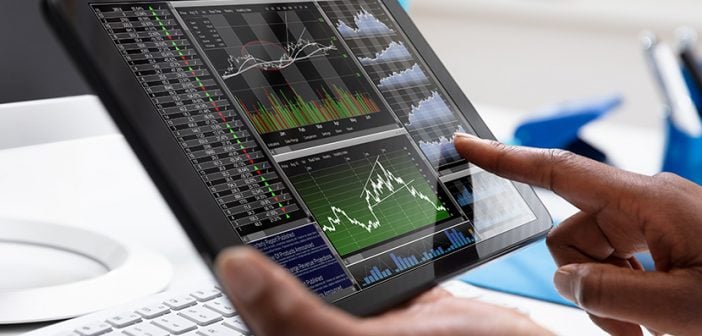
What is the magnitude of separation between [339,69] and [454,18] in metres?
3.14

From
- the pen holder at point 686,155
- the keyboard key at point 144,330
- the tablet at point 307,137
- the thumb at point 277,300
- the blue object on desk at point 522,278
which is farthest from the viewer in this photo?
the pen holder at point 686,155

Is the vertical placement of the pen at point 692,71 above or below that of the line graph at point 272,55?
below

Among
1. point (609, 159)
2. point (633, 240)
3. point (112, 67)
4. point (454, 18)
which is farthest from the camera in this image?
point (454, 18)

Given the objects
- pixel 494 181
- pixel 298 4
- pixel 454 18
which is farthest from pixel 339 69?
pixel 454 18

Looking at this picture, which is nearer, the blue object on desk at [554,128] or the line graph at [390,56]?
the line graph at [390,56]

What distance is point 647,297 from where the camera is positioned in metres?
0.69

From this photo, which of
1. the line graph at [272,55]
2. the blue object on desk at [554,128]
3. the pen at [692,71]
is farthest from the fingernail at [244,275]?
the pen at [692,71]

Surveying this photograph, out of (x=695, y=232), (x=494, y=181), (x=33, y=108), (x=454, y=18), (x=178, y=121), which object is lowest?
(x=695, y=232)

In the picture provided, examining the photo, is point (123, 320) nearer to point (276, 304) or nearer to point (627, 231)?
point (276, 304)

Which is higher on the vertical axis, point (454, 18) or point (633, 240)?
point (454, 18)

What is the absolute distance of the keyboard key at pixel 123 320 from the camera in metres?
0.67

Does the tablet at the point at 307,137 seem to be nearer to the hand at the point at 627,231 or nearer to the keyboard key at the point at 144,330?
the hand at the point at 627,231

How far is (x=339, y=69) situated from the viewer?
0.70 m

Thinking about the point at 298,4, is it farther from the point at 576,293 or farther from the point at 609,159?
the point at 609,159
